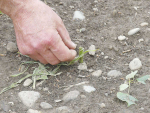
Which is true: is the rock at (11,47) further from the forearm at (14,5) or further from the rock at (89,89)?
the rock at (89,89)

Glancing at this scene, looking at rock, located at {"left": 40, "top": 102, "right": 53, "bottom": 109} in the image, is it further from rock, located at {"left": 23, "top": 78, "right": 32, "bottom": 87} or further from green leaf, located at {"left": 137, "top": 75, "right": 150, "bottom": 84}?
green leaf, located at {"left": 137, "top": 75, "right": 150, "bottom": 84}

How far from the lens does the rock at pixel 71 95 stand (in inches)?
56.4

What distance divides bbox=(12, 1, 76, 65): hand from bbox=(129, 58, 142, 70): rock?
48 centimetres

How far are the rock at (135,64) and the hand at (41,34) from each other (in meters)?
0.48

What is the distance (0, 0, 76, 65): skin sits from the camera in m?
1.48

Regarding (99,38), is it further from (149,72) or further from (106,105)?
(106,105)

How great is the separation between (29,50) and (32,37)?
11cm

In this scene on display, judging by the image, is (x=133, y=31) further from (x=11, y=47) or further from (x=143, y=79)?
(x=11, y=47)

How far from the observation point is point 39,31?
4.87 ft

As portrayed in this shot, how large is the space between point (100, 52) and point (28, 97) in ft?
2.48

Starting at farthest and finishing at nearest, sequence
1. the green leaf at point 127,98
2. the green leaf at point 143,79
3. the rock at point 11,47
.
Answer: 1. the rock at point 11,47
2. the green leaf at point 143,79
3. the green leaf at point 127,98

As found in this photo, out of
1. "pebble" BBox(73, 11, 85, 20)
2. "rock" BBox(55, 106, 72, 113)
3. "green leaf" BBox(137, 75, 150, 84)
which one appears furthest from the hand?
"pebble" BBox(73, 11, 85, 20)

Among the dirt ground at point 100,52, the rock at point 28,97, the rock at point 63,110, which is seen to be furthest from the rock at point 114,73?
the rock at point 28,97

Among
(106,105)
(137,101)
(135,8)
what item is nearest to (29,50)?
(106,105)
